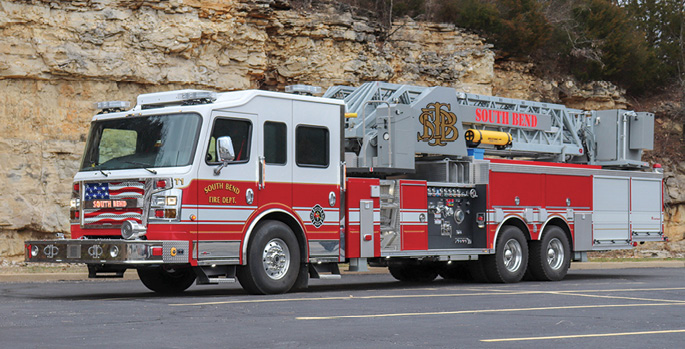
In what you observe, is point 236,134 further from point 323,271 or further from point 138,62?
point 138,62

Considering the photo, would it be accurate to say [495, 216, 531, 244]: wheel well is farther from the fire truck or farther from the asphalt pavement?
the asphalt pavement

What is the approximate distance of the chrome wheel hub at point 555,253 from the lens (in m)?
17.7

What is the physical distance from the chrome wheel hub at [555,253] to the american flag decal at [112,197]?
28.1ft

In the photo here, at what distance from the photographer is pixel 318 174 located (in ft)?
45.5

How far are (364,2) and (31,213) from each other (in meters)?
14.5

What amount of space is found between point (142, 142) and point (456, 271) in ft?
24.1

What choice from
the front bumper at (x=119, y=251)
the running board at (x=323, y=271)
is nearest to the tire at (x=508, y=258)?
the running board at (x=323, y=271)

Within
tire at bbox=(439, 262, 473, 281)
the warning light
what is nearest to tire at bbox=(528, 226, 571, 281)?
tire at bbox=(439, 262, 473, 281)

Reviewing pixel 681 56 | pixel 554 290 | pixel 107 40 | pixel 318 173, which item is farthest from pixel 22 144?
pixel 681 56

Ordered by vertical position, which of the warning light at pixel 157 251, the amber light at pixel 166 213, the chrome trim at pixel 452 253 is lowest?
the chrome trim at pixel 452 253

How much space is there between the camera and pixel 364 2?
32.6m

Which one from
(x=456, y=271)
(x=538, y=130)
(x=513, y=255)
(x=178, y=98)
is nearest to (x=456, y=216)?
(x=513, y=255)

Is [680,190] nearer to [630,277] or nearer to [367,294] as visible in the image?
[630,277]

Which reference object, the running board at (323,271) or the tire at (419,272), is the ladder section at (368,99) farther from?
the tire at (419,272)
